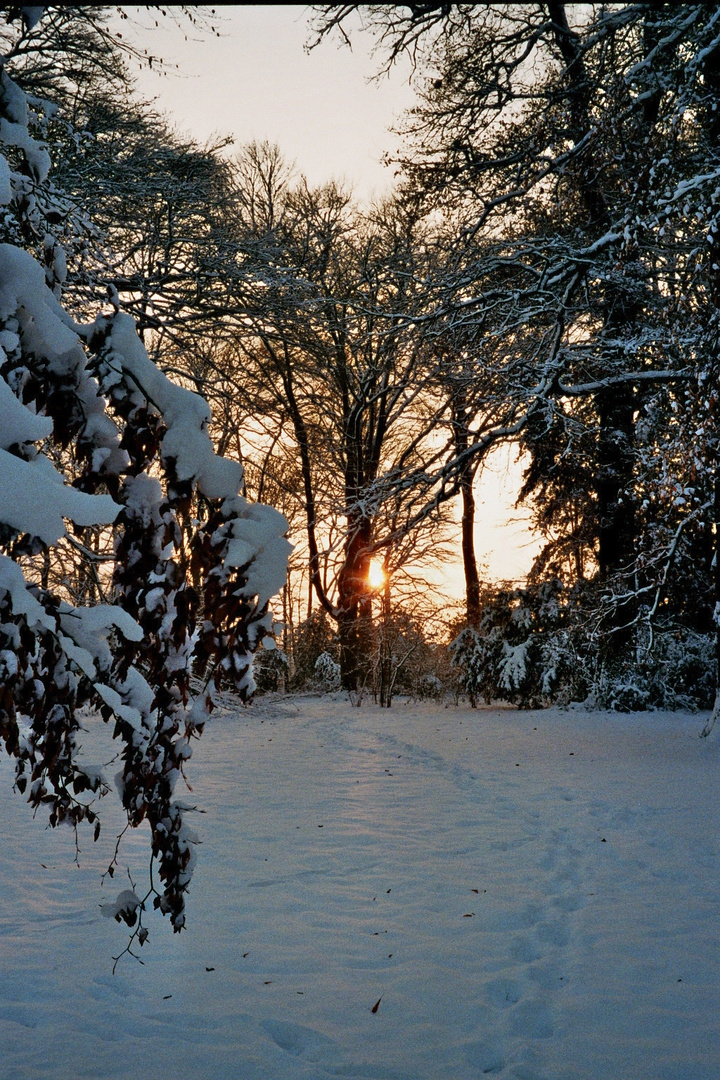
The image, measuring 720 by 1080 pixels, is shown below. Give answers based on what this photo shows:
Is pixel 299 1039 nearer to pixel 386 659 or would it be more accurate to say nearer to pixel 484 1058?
pixel 484 1058

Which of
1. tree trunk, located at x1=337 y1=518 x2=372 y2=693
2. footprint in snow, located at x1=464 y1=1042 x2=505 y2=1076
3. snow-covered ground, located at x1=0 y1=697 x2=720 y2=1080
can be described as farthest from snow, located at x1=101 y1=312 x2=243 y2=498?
tree trunk, located at x1=337 y1=518 x2=372 y2=693

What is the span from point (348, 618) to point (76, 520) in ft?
57.2

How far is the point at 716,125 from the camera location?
8.49 meters

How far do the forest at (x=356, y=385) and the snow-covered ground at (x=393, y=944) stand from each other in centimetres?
71

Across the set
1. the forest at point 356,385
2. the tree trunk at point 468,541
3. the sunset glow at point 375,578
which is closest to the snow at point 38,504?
the forest at point 356,385

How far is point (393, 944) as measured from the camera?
13.1 ft

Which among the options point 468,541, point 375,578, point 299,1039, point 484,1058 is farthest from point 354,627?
point 484,1058

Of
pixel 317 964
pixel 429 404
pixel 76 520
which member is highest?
pixel 429 404

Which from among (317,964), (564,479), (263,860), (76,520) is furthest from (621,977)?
(564,479)

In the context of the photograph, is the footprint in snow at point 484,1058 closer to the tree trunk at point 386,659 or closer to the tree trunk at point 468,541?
the tree trunk at point 386,659

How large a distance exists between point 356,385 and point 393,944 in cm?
1665

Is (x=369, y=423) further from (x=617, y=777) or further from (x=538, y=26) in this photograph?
(x=617, y=777)

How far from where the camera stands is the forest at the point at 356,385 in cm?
232

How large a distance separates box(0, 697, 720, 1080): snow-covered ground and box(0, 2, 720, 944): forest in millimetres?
712
